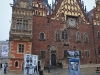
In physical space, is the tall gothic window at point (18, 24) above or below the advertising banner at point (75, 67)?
above

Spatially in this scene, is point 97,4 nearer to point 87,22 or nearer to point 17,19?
point 87,22

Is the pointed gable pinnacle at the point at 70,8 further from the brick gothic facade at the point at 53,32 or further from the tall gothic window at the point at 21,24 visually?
the tall gothic window at the point at 21,24

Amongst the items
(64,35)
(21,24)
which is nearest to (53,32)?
(64,35)

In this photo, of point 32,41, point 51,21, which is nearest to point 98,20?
point 51,21

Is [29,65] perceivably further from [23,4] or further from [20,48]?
[23,4]

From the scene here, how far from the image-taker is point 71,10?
3819cm

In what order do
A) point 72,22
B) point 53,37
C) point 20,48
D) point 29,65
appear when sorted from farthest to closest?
1. point 72,22
2. point 53,37
3. point 20,48
4. point 29,65

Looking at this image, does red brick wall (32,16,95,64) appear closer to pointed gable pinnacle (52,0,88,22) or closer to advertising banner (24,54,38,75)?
pointed gable pinnacle (52,0,88,22)

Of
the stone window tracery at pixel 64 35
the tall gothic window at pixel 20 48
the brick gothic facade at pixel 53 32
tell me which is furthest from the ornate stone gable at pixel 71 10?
the tall gothic window at pixel 20 48

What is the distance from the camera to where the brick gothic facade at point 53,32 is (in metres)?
30.7

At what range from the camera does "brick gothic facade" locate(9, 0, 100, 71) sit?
101 ft

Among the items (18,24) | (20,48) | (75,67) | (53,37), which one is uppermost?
(18,24)

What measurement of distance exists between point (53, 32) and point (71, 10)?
302 inches

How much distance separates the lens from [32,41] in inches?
1287
